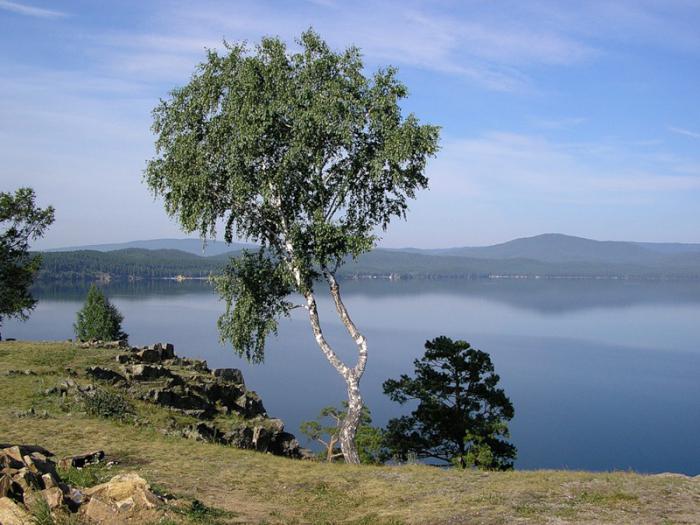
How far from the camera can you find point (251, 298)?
2652 cm

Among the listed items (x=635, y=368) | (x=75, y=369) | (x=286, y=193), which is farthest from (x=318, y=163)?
(x=635, y=368)

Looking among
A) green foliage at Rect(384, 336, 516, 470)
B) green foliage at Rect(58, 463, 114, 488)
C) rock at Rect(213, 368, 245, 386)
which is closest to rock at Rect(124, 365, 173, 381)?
rock at Rect(213, 368, 245, 386)

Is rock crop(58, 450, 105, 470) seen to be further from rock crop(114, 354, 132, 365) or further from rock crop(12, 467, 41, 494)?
rock crop(114, 354, 132, 365)

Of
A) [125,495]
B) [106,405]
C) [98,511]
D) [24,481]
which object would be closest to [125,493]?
[125,495]

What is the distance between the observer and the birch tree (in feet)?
81.4

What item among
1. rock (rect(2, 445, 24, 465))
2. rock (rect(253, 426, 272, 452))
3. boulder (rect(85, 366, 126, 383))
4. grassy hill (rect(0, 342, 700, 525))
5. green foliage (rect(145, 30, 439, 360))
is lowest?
rock (rect(253, 426, 272, 452))

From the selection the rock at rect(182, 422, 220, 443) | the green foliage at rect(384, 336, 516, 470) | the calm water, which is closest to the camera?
the rock at rect(182, 422, 220, 443)

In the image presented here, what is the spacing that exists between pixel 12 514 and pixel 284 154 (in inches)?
672

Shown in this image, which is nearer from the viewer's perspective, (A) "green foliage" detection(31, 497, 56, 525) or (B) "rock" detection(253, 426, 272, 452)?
(A) "green foliage" detection(31, 497, 56, 525)

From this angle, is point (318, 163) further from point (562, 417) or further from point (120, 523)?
point (562, 417)

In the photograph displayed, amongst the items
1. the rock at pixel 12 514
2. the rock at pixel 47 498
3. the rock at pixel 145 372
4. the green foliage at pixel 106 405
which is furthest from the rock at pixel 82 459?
the rock at pixel 145 372

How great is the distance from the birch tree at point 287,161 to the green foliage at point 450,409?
894cm

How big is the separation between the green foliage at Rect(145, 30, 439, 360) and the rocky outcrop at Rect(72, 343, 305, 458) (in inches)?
148

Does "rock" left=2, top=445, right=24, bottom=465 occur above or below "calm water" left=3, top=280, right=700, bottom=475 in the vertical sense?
above
